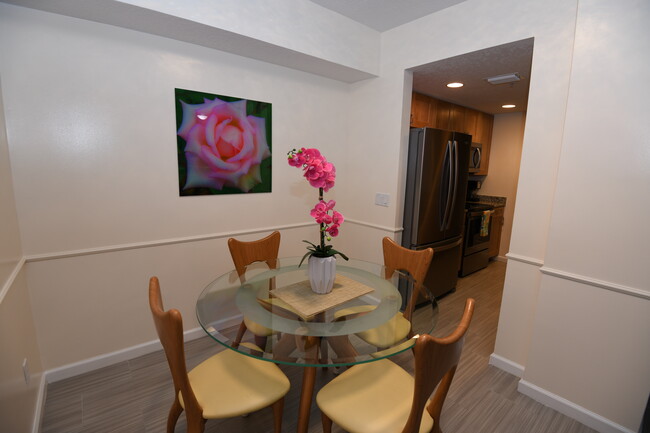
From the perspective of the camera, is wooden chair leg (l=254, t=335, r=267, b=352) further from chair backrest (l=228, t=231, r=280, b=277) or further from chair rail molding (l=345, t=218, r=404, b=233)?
chair rail molding (l=345, t=218, r=404, b=233)

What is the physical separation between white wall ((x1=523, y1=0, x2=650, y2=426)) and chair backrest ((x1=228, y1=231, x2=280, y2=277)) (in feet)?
6.24

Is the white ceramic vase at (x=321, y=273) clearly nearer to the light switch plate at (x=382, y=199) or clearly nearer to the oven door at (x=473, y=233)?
the light switch plate at (x=382, y=199)

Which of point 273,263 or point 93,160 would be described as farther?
point 273,263

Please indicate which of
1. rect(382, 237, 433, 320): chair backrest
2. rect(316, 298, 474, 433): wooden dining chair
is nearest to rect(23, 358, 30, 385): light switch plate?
rect(316, 298, 474, 433): wooden dining chair

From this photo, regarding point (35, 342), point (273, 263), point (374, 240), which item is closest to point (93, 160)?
point (35, 342)

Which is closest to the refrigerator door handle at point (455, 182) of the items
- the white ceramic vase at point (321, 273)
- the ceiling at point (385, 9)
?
the ceiling at point (385, 9)

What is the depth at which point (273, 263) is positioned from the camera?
2.36 meters

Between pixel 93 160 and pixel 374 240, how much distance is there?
2457 millimetres

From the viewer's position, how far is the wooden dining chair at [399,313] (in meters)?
1.44

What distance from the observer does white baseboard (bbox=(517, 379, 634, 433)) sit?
5.85 ft

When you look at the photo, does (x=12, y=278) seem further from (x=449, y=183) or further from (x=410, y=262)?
(x=449, y=183)

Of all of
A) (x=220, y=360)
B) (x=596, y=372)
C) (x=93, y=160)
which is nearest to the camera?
(x=220, y=360)

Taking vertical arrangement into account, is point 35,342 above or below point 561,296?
→ below

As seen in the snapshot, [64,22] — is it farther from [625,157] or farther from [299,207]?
[625,157]
